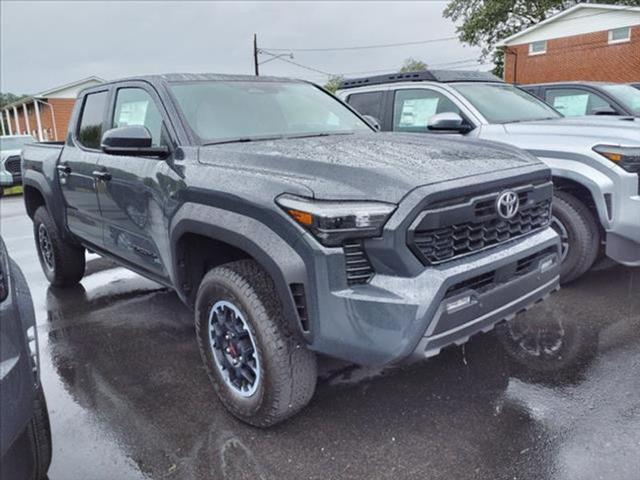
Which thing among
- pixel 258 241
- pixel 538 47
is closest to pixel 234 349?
pixel 258 241

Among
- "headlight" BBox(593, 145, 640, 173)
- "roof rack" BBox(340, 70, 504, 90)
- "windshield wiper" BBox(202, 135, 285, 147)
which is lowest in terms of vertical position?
"headlight" BBox(593, 145, 640, 173)

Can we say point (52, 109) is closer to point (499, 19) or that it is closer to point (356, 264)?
point (499, 19)

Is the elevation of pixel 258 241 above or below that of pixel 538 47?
below

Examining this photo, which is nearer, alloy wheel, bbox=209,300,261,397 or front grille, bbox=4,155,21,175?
alloy wheel, bbox=209,300,261,397

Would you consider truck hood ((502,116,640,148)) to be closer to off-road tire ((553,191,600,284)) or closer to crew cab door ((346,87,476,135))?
off-road tire ((553,191,600,284))

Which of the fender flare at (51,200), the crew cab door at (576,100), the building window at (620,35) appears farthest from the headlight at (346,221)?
the building window at (620,35)

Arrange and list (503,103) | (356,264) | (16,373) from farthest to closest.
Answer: (503,103)
(356,264)
(16,373)

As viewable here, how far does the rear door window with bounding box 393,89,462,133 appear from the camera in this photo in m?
5.74

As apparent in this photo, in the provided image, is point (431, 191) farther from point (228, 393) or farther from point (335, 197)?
point (228, 393)

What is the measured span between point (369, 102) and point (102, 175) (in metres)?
3.60

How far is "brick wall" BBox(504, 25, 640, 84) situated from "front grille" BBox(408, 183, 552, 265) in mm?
25194

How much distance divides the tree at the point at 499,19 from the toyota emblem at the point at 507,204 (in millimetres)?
32931

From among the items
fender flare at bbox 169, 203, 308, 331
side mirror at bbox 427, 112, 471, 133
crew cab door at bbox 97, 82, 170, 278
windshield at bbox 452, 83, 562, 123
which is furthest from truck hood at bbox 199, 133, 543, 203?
windshield at bbox 452, 83, 562, 123

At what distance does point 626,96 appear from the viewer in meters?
7.52
